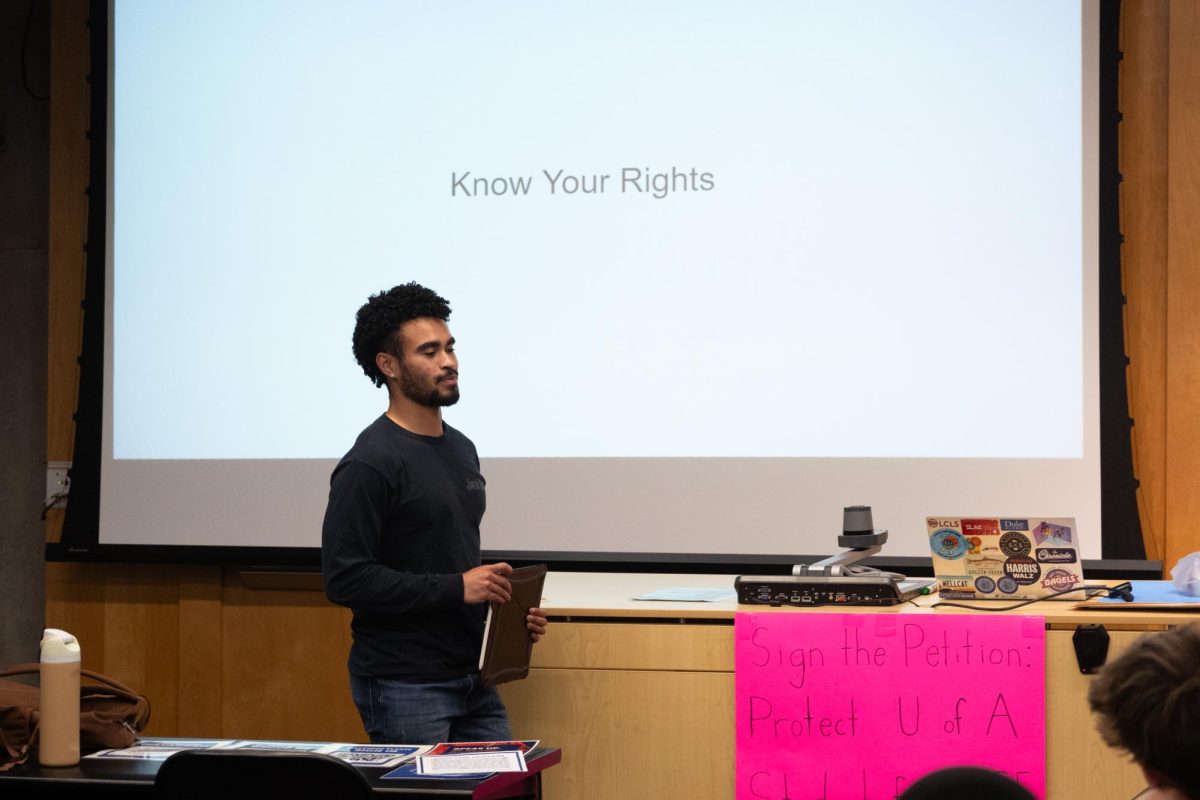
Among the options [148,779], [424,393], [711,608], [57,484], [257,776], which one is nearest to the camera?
[257,776]

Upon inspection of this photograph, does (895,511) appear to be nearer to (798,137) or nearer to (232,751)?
(798,137)

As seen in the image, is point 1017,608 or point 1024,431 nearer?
point 1017,608

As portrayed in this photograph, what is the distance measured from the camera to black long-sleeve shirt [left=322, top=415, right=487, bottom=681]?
266 centimetres

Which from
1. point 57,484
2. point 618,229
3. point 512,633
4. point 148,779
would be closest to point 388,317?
point 512,633

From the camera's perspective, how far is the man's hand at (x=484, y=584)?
8.83 feet

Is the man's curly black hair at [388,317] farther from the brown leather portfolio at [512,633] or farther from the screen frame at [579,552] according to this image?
the screen frame at [579,552]

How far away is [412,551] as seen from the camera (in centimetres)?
276

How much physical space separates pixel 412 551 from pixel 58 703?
76cm

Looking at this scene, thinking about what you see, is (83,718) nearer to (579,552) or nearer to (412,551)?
(412,551)

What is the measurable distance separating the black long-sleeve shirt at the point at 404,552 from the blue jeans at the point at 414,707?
25mm

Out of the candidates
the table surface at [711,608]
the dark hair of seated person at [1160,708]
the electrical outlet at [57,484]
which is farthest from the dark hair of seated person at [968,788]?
the electrical outlet at [57,484]

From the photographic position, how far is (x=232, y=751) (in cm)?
199

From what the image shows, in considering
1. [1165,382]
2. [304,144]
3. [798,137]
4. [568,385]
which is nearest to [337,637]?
[568,385]

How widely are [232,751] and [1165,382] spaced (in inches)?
114
